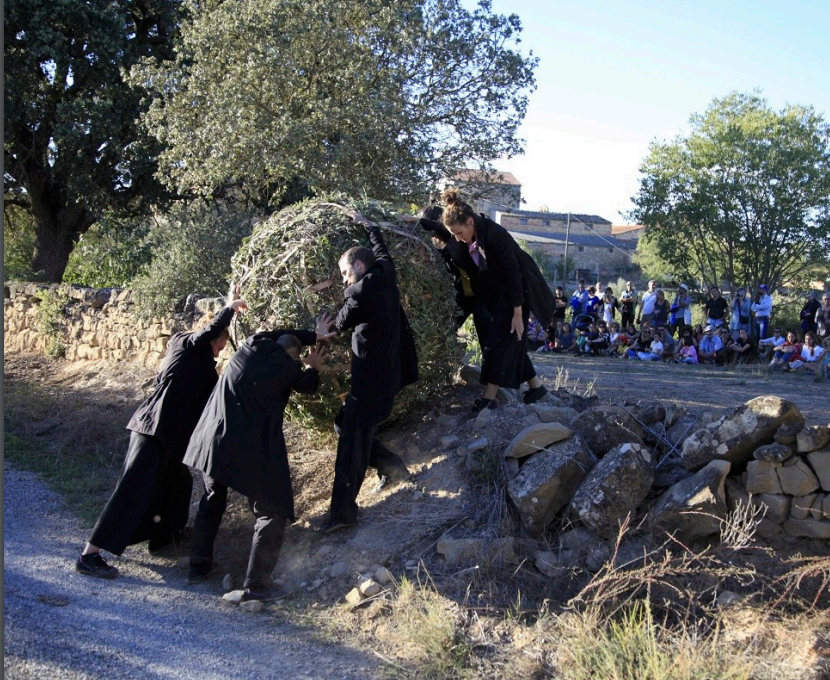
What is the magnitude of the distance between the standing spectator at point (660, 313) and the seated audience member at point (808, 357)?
3022 millimetres

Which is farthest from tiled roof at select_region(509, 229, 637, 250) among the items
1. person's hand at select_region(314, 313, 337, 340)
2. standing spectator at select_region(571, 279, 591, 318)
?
person's hand at select_region(314, 313, 337, 340)

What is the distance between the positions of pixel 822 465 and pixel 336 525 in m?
3.09

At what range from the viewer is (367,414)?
17.8ft

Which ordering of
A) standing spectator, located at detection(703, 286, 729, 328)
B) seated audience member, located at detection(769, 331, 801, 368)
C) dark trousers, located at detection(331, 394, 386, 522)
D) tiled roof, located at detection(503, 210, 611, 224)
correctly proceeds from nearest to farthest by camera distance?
1. dark trousers, located at detection(331, 394, 386, 522)
2. seated audience member, located at detection(769, 331, 801, 368)
3. standing spectator, located at detection(703, 286, 729, 328)
4. tiled roof, located at detection(503, 210, 611, 224)

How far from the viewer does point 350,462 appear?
17.8 feet

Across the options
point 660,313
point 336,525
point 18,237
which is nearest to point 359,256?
point 336,525

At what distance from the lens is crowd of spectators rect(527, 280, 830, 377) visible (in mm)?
13711

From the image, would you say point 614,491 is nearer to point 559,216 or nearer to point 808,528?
point 808,528

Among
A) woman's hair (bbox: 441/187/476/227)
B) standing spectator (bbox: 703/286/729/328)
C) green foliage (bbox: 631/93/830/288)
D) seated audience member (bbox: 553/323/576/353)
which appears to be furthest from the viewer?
green foliage (bbox: 631/93/830/288)

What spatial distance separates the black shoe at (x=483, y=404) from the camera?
6.21 meters

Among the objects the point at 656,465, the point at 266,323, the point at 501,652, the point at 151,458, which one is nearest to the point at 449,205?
the point at 266,323

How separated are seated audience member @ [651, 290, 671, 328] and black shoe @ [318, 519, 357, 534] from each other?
38.0 feet

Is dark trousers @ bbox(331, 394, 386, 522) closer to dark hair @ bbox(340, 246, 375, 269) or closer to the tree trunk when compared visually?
dark hair @ bbox(340, 246, 375, 269)

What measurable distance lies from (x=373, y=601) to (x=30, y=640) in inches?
73.8
